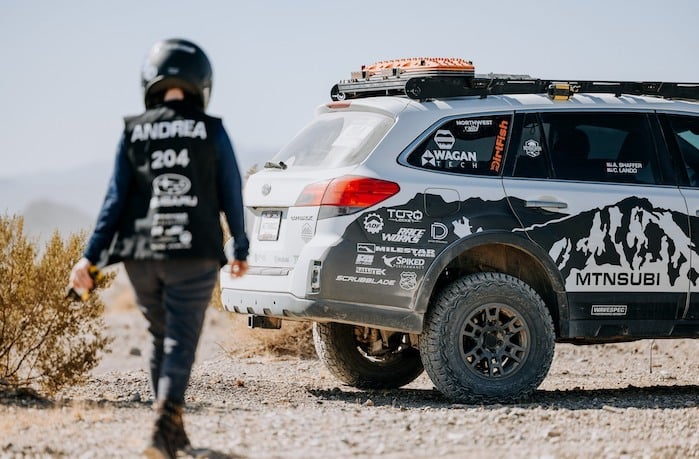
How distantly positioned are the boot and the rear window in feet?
8.95

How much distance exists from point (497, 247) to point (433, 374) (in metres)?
1.07

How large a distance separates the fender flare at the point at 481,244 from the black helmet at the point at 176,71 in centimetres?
252

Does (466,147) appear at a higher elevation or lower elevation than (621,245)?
higher

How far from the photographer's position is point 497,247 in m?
8.61

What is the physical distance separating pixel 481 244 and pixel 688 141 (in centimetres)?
212

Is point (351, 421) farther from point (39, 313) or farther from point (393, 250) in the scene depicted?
point (39, 313)

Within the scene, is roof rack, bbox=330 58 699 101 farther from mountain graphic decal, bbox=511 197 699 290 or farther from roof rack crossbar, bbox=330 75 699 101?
mountain graphic decal, bbox=511 197 699 290

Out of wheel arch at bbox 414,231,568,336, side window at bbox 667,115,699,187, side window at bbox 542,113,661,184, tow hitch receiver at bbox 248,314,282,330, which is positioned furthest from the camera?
side window at bbox 667,115,699,187

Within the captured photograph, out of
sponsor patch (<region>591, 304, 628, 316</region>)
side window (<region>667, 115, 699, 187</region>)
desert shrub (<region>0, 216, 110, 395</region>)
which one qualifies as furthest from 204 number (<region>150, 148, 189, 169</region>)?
side window (<region>667, 115, 699, 187</region>)

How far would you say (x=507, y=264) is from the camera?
28.6ft

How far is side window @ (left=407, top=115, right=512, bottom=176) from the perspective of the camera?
8.23 m

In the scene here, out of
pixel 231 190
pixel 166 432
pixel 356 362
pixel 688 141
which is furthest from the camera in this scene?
pixel 356 362

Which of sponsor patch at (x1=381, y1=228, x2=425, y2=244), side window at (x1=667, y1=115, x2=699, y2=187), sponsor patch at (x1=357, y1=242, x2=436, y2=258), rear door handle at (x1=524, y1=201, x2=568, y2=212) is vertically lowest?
sponsor patch at (x1=357, y1=242, x2=436, y2=258)

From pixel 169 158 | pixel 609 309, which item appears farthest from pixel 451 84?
pixel 169 158
